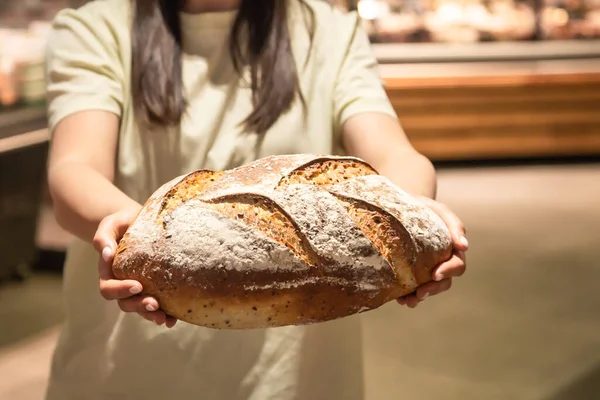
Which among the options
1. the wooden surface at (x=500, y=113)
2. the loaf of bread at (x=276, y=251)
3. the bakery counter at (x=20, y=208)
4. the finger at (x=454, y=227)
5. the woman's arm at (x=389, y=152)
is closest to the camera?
the loaf of bread at (x=276, y=251)

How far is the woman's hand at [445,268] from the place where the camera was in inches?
38.4

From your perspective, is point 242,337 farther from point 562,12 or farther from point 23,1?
point 562,12

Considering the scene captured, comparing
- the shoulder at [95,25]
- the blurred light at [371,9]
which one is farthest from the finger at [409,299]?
the blurred light at [371,9]

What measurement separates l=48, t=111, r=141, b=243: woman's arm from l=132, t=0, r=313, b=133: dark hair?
8 centimetres

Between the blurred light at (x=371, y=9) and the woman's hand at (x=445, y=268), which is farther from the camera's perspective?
the blurred light at (x=371, y=9)

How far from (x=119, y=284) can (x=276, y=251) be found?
0.18 meters

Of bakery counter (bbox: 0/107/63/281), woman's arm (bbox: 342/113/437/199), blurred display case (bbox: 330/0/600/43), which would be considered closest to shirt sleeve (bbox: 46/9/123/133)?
woman's arm (bbox: 342/113/437/199)

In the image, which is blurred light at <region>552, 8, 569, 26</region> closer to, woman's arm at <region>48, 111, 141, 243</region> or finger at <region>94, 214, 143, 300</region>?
Answer: woman's arm at <region>48, 111, 141, 243</region>

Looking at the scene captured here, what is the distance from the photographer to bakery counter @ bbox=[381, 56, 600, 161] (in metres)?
5.32

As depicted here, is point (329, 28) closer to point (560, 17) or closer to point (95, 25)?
point (95, 25)

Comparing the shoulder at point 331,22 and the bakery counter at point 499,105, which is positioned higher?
the shoulder at point 331,22

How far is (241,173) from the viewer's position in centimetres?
100

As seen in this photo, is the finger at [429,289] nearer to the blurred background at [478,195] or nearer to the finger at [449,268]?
the finger at [449,268]

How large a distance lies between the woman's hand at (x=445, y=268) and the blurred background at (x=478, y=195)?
6.27 ft
